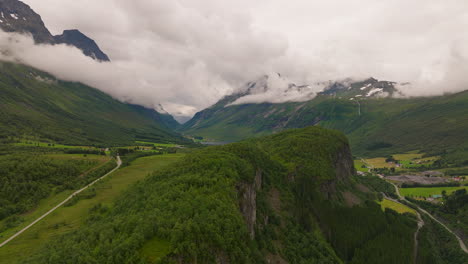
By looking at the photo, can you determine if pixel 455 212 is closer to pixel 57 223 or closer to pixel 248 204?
pixel 248 204

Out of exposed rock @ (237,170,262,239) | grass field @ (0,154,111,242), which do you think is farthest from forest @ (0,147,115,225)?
exposed rock @ (237,170,262,239)

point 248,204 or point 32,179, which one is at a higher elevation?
point 32,179

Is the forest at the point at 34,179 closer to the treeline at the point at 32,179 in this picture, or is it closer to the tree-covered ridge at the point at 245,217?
the treeline at the point at 32,179

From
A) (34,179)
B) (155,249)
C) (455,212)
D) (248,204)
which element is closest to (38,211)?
(34,179)

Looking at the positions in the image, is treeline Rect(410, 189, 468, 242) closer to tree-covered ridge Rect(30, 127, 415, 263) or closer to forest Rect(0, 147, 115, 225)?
tree-covered ridge Rect(30, 127, 415, 263)

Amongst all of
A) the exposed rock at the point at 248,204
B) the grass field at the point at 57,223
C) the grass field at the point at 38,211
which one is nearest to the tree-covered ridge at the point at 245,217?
the exposed rock at the point at 248,204

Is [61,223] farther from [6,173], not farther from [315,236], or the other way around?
[315,236]

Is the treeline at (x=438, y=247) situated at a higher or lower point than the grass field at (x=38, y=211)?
lower

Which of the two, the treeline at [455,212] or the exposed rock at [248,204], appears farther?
the treeline at [455,212]
